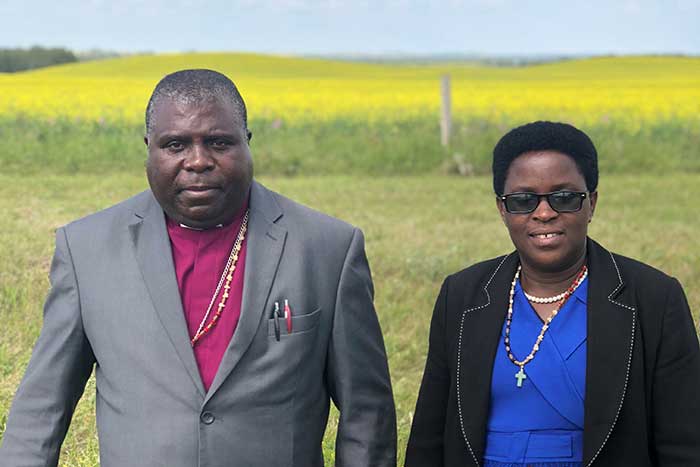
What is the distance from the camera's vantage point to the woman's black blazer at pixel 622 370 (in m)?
2.94

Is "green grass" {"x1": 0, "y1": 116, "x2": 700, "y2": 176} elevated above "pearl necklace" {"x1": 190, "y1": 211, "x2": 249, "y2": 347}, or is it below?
below

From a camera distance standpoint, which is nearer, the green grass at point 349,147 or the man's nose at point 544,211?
the man's nose at point 544,211

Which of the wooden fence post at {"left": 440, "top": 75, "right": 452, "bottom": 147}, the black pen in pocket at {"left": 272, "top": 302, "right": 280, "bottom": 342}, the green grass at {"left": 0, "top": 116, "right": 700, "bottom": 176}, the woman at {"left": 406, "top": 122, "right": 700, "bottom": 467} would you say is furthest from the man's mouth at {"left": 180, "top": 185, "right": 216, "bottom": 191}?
the wooden fence post at {"left": 440, "top": 75, "right": 452, "bottom": 147}

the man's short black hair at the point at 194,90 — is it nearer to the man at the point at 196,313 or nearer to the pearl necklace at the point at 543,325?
the man at the point at 196,313

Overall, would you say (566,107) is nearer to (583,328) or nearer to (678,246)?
(678,246)

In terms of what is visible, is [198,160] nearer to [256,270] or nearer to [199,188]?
[199,188]

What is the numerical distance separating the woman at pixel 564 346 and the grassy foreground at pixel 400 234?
2.03 m

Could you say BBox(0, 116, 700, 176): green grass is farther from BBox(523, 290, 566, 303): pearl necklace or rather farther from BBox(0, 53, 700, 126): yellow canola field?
BBox(523, 290, 566, 303): pearl necklace

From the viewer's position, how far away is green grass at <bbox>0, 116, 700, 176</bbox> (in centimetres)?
1371

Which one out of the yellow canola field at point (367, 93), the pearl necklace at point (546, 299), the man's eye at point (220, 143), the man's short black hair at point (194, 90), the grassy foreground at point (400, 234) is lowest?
the grassy foreground at point (400, 234)

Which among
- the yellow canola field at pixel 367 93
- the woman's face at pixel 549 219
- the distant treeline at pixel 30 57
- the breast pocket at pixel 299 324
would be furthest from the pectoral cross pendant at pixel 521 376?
the distant treeline at pixel 30 57

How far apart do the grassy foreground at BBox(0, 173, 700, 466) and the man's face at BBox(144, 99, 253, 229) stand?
2219mm

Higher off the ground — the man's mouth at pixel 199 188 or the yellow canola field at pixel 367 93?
the man's mouth at pixel 199 188

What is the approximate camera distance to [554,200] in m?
3.00
